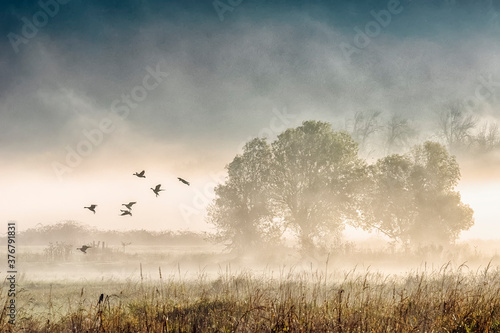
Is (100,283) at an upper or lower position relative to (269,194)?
lower

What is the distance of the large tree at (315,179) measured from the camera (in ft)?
117

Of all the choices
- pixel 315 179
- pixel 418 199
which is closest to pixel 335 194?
pixel 315 179

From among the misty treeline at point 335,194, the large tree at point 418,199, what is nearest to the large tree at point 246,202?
the misty treeline at point 335,194

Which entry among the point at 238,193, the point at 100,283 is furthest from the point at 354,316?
the point at 238,193

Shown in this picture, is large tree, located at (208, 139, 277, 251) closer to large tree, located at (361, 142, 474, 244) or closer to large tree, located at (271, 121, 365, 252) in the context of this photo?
large tree, located at (271, 121, 365, 252)

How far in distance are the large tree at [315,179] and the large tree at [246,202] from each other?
4.11 feet

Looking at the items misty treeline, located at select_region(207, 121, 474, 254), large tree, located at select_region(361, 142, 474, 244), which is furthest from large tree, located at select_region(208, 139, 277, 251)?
large tree, located at select_region(361, 142, 474, 244)

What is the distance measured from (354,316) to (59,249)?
4359cm

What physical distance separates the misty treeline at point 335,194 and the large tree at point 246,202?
0.29 feet

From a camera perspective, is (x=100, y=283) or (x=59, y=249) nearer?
(x=100, y=283)

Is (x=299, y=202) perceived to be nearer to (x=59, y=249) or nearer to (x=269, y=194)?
(x=269, y=194)

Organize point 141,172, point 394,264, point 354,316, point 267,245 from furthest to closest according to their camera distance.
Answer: point 267,245
point 394,264
point 141,172
point 354,316

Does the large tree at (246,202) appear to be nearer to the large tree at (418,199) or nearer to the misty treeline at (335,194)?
the misty treeline at (335,194)

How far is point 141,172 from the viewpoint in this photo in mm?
11977
